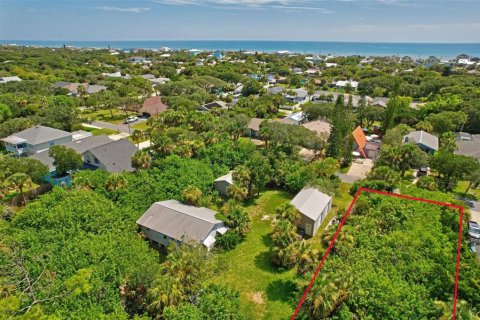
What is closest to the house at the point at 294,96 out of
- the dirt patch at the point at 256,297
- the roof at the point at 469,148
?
the roof at the point at 469,148

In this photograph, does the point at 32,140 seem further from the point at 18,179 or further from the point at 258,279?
the point at 258,279

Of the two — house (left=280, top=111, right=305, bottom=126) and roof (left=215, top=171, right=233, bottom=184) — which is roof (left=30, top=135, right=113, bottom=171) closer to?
roof (left=215, top=171, right=233, bottom=184)

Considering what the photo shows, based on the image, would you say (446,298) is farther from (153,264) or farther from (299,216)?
(153,264)

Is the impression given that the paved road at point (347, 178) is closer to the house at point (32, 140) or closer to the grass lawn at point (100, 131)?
the house at point (32, 140)

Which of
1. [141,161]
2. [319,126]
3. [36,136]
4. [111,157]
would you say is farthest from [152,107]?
[319,126]

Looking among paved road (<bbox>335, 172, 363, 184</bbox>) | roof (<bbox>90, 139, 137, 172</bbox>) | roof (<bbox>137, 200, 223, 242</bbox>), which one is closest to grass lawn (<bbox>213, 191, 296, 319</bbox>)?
roof (<bbox>137, 200, 223, 242</bbox>)

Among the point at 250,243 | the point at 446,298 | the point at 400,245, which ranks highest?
the point at 400,245

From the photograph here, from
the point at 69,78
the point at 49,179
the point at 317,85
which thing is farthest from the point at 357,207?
the point at 69,78
